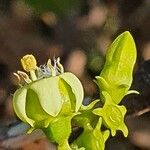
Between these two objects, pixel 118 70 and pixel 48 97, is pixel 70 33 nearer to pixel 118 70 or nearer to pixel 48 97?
pixel 118 70

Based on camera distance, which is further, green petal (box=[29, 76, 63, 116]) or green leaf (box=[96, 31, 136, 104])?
green leaf (box=[96, 31, 136, 104])

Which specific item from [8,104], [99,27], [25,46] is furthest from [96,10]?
[8,104]

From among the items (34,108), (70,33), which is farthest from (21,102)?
(70,33)

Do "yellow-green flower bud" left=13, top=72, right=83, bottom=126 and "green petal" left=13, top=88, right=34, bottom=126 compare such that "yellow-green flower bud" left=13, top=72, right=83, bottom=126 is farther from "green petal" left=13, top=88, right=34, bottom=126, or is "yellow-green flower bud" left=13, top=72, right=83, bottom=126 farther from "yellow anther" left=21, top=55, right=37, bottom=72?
"yellow anther" left=21, top=55, right=37, bottom=72

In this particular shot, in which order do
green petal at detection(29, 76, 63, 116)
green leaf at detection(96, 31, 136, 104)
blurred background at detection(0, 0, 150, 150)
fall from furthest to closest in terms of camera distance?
blurred background at detection(0, 0, 150, 150) → green leaf at detection(96, 31, 136, 104) → green petal at detection(29, 76, 63, 116)

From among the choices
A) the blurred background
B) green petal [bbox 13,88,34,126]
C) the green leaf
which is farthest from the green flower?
the blurred background

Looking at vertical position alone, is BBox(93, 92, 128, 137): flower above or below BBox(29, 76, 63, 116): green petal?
below

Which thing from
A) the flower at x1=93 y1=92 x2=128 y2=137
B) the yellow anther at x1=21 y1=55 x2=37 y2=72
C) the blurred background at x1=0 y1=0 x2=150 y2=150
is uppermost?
the yellow anther at x1=21 y1=55 x2=37 y2=72

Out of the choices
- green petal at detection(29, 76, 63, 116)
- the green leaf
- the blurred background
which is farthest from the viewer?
the blurred background
